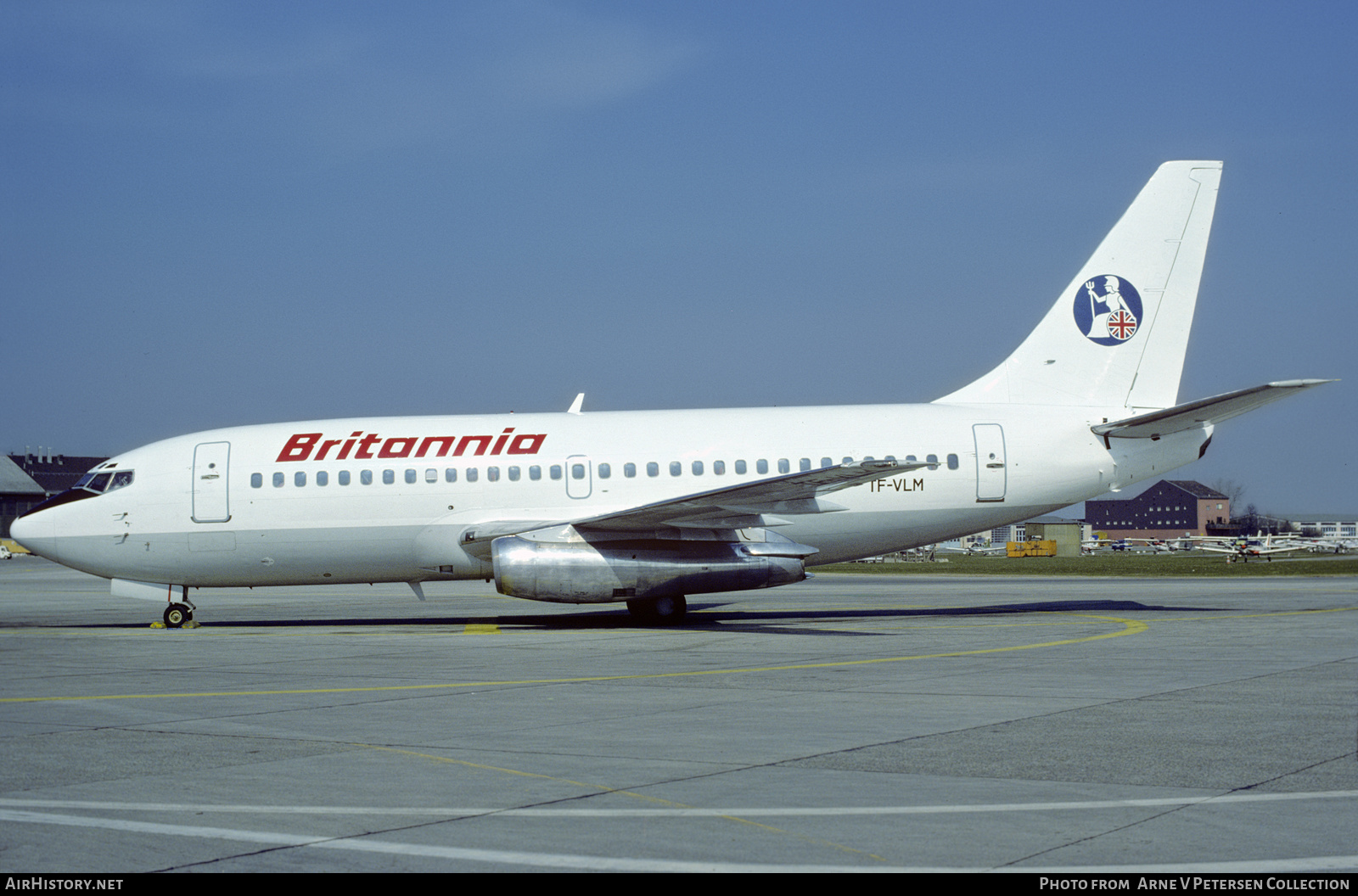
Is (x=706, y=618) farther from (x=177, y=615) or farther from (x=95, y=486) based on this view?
(x=95, y=486)

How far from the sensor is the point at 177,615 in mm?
23641

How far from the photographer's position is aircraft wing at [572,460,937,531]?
20031mm

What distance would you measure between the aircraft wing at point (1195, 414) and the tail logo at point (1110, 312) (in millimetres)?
1881

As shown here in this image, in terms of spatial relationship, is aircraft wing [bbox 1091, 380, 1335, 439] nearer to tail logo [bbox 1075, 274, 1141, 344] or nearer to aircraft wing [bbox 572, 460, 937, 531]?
tail logo [bbox 1075, 274, 1141, 344]

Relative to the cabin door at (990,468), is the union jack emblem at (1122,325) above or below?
above

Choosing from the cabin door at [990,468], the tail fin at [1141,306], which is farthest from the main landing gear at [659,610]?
the tail fin at [1141,306]

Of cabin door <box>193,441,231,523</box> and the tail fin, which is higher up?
the tail fin

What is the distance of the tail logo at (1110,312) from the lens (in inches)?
977

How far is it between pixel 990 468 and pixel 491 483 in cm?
977

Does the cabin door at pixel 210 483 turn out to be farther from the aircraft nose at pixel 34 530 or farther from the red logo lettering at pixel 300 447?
the aircraft nose at pixel 34 530

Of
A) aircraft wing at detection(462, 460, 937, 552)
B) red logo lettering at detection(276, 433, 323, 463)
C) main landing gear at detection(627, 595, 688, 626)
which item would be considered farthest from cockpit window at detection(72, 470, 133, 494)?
main landing gear at detection(627, 595, 688, 626)

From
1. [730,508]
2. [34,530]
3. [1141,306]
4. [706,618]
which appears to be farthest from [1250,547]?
[34,530]

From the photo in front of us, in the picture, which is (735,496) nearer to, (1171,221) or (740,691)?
(740,691)

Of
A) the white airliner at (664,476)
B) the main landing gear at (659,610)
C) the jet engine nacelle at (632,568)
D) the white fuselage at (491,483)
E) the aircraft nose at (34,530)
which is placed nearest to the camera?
the jet engine nacelle at (632,568)
